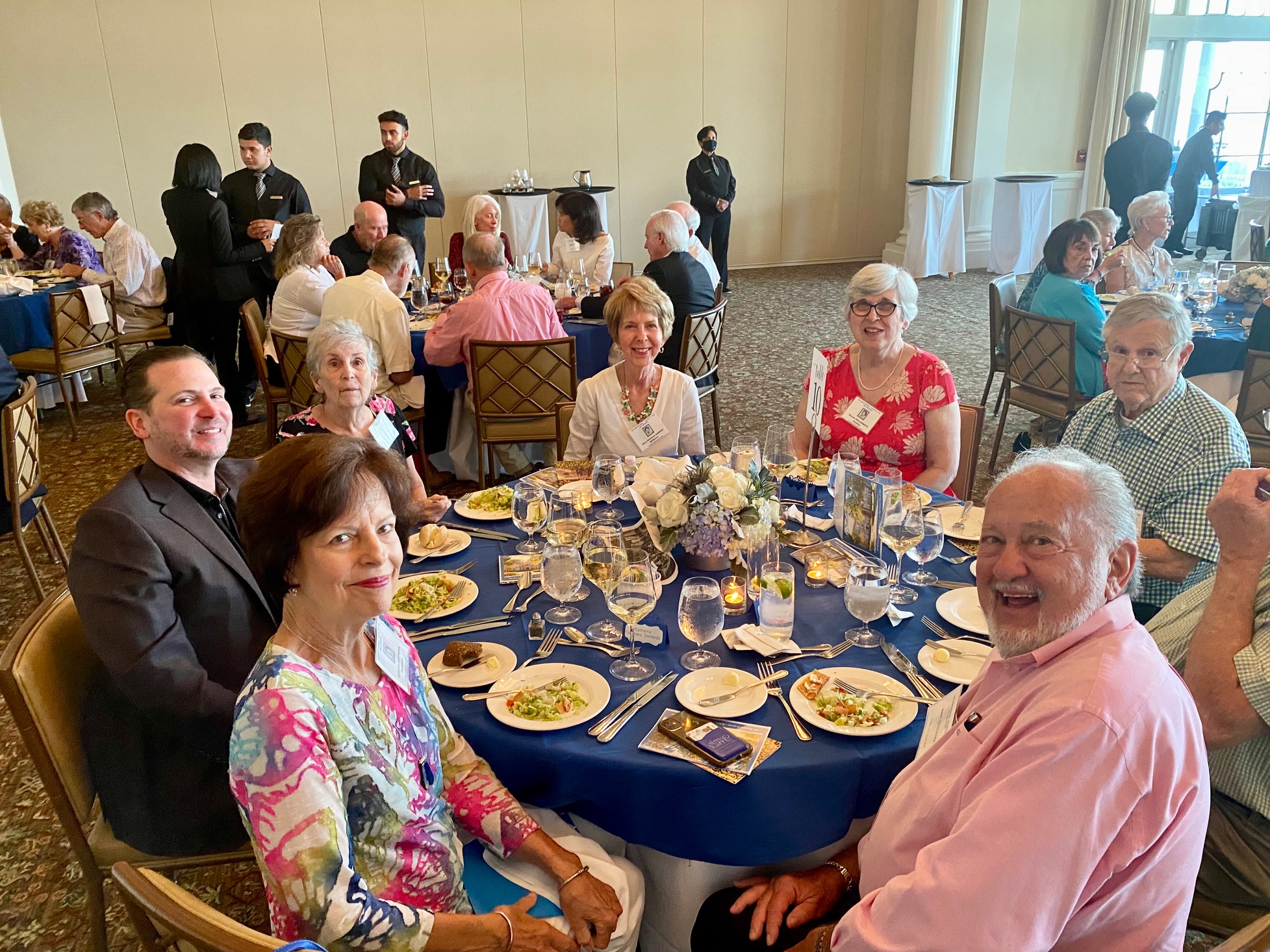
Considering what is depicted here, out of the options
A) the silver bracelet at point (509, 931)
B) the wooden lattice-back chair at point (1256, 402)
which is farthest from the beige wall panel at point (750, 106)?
the silver bracelet at point (509, 931)

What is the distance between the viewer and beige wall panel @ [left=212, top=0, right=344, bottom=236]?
9844 mm

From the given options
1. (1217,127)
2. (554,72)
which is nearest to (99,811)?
(554,72)

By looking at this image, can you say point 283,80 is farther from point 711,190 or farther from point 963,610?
point 963,610

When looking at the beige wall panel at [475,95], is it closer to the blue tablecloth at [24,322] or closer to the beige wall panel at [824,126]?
the beige wall panel at [824,126]

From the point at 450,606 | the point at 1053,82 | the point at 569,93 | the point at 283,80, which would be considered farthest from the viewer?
the point at 1053,82

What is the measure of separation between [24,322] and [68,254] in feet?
4.31

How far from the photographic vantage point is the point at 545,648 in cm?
205

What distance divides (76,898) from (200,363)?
1.56 metres

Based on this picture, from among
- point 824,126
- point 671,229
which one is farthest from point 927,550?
point 824,126

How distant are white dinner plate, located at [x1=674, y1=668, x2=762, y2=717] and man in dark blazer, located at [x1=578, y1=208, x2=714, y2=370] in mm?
3663

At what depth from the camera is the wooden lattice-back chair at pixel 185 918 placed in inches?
45.4

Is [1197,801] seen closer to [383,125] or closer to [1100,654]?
[1100,654]

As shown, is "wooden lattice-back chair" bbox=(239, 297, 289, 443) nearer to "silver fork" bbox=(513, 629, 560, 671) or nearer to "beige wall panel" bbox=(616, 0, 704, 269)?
"silver fork" bbox=(513, 629, 560, 671)

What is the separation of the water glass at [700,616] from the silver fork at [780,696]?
0.33 feet
